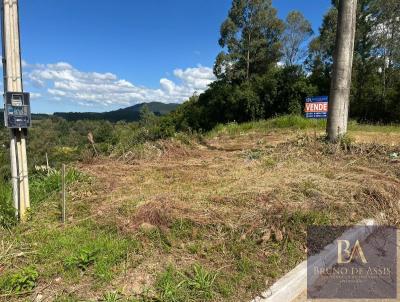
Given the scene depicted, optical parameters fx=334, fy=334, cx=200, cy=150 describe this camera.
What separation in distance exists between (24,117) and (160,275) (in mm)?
1888

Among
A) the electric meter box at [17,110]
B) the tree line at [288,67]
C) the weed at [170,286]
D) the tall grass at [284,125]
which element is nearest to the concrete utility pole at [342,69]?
the tall grass at [284,125]

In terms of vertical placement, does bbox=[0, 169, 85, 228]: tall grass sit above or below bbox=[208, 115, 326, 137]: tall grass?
below

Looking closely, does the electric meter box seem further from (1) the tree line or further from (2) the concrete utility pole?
(1) the tree line

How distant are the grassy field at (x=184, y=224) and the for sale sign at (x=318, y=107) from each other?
5889mm

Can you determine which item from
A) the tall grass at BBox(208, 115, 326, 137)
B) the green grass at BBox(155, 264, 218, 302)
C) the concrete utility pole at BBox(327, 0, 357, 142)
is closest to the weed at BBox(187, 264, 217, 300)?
the green grass at BBox(155, 264, 218, 302)

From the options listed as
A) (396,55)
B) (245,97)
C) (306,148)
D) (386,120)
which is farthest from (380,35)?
(306,148)

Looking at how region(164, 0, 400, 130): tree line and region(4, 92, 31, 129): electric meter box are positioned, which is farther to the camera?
region(164, 0, 400, 130): tree line

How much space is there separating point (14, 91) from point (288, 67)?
2196 cm

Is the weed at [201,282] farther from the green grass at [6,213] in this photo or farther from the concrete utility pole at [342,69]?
the concrete utility pole at [342,69]

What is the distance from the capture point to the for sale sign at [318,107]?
10.9 m

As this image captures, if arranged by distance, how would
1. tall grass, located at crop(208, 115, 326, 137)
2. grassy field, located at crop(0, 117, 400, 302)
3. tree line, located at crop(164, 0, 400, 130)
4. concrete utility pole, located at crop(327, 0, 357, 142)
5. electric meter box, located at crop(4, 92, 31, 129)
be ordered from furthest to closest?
tree line, located at crop(164, 0, 400, 130), tall grass, located at crop(208, 115, 326, 137), concrete utility pole, located at crop(327, 0, 357, 142), electric meter box, located at crop(4, 92, 31, 129), grassy field, located at crop(0, 117, 400, 302)

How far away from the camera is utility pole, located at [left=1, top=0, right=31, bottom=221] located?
296 cm

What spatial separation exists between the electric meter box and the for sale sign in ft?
31.4

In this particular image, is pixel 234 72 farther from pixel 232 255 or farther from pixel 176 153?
pixel 232 255
